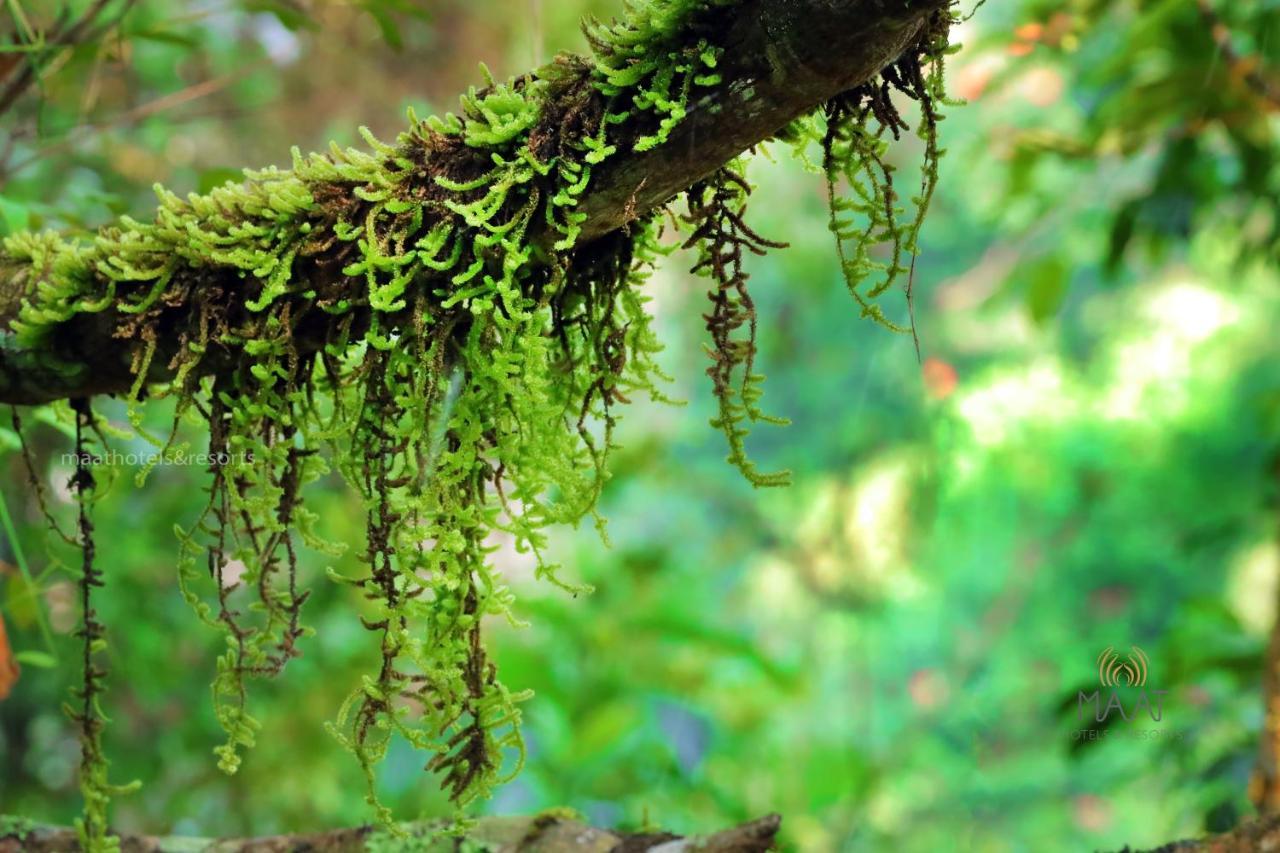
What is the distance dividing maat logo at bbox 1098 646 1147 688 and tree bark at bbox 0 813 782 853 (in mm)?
947

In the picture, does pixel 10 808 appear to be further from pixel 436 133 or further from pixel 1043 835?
pixel 1043 835

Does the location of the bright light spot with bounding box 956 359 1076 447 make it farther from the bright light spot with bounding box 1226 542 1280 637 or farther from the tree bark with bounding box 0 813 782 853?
the tree bark with bounding box 0 813 782 853

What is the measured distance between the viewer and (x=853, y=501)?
3.22 metres

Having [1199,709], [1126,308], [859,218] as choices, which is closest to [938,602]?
[1126,308]

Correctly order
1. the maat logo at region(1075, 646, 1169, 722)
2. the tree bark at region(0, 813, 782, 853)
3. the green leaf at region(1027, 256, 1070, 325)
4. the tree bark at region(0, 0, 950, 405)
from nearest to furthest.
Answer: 1. the tree bark at region(0, 0, 950, 405)
2. the tree bark at region(0, 813, 782, 853)
3. the maat logo at region(1075, 646, 1169, 722)
4. the green leaf at region(1027, 256, 1070, 325)

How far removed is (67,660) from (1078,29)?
6.08ft

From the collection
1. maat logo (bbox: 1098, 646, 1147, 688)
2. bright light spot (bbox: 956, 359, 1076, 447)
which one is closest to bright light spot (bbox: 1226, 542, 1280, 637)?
bright light spot (bbox: 956, 359, 1076, 447)

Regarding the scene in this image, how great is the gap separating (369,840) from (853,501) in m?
2.58

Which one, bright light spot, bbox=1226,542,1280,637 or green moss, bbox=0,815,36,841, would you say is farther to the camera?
bright light spot, bbox=1226,542,1280,637

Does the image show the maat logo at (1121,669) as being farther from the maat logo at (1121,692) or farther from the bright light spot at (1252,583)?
the bright light spot at (1252,583)

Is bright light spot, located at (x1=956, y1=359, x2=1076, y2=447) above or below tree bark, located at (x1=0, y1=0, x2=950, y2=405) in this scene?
above

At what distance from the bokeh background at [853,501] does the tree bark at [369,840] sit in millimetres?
159

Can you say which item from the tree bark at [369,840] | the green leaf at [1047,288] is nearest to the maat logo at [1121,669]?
the green leaf at [1047,288]

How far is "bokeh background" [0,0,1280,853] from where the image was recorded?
4.82ft
